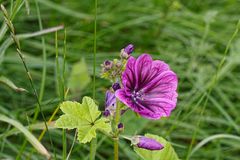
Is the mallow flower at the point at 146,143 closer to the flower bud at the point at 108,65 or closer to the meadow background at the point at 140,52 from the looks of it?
the flower bud at the point at 108,65

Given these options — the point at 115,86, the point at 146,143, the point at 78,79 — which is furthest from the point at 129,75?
the point at 78,79

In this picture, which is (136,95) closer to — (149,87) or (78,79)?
(149,87)

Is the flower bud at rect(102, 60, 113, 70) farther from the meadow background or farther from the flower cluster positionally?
the meadow background

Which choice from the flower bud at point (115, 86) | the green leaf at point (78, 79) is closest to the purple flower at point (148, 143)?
the flower bud at point (115, 86)

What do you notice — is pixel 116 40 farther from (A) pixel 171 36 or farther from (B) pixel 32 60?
(B) pixel 32 60

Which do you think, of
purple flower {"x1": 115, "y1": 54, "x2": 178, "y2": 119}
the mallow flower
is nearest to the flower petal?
purple flower {"x1": 115, "y1": 54, "x2": 178, "y2": 119}

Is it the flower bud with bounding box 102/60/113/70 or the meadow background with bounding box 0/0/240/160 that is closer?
the flower bud with bounding box 102/60/113/70
